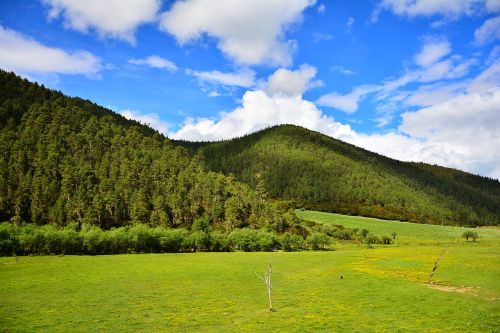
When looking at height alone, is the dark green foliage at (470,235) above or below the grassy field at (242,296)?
above

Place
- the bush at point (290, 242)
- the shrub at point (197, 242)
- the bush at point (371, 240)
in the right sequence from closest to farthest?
the shrub at point (197, 242) → the bush at point (290, 242) → the bush at point (371, 240)

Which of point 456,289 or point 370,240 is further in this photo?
point 370,240

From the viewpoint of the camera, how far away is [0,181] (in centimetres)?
15250

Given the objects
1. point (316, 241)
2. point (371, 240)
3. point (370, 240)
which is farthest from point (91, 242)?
point (371, 240)

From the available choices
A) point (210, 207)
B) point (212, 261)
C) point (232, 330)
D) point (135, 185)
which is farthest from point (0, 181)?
point (232, 330)

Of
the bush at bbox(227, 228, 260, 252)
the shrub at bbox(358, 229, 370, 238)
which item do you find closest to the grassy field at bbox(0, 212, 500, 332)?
the bush at bbox(227, 228, 260, 252)

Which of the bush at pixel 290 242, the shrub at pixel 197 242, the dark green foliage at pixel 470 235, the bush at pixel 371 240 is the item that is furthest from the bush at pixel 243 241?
the dark green foliage at pixel 470 235

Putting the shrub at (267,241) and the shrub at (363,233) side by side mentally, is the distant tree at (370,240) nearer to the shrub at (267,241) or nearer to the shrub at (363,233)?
the shrub at (363,233)

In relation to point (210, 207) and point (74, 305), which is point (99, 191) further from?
point (74, 305)

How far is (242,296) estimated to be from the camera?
58.2 m

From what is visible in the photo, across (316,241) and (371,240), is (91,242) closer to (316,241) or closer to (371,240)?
(316,241)

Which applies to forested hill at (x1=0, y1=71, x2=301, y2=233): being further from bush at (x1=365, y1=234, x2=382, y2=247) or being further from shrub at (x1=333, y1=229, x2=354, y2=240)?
bush at (x1=365, y1=234, x2=382, y2=247)

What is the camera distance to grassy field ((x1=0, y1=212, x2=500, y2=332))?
135 ft

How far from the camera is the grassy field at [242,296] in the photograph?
41.1 metres
